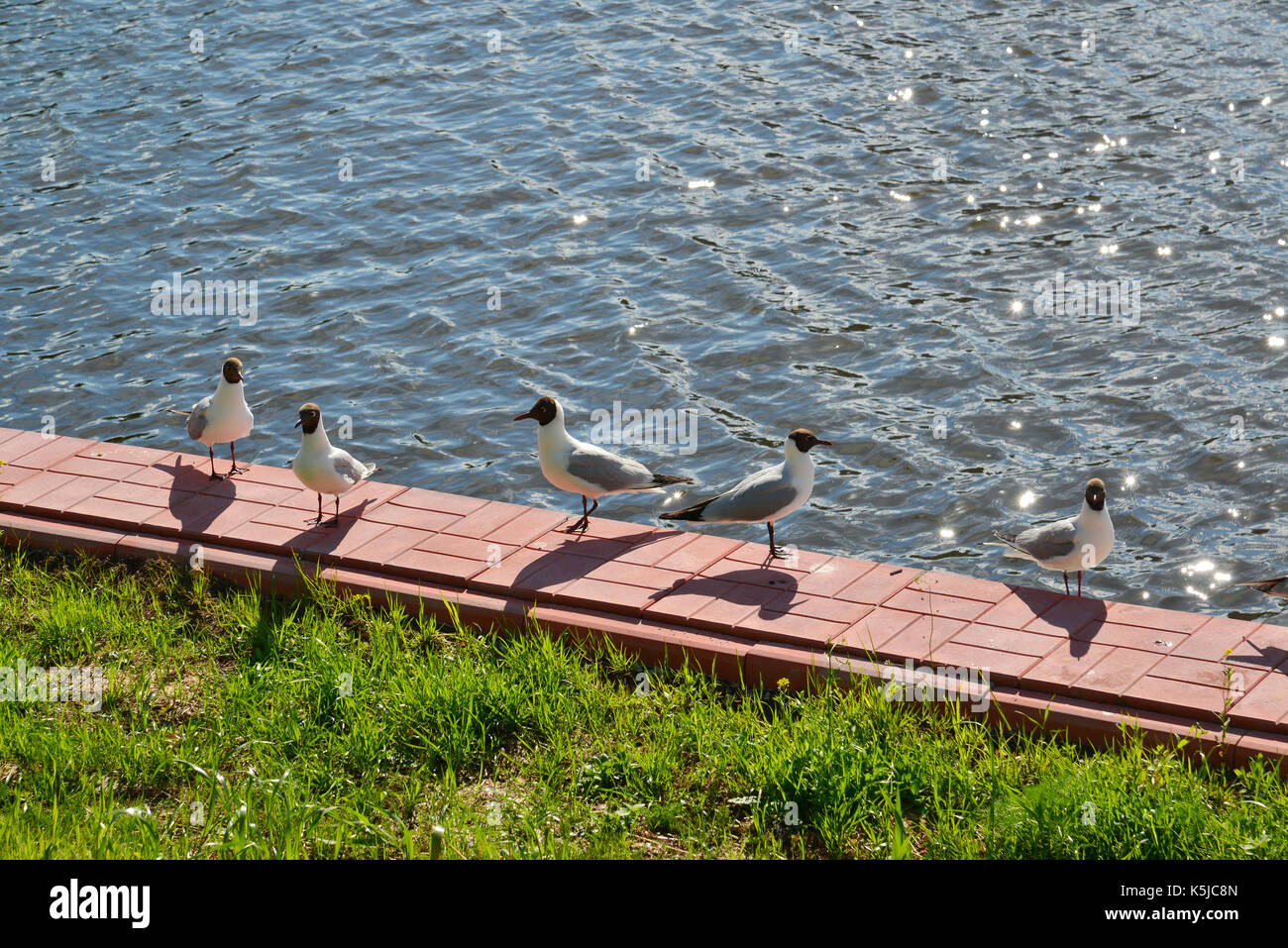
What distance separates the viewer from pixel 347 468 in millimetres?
7344

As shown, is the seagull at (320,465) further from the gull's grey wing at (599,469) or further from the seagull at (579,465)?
the gull's grey wing at (599,469)

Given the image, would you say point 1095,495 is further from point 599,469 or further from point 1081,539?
point 599,469

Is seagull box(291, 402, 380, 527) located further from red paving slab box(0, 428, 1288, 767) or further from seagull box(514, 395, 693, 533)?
seagull box(514, 395, 693, 533)

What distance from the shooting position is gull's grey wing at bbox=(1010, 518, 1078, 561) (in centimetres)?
685

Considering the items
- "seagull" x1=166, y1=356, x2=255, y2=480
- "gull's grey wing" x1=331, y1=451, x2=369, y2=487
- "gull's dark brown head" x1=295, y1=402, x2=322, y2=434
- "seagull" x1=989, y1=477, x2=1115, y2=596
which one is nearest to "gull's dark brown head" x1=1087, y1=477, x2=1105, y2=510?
"seagull" x1=989, y1=477, x2=1115, y2=596

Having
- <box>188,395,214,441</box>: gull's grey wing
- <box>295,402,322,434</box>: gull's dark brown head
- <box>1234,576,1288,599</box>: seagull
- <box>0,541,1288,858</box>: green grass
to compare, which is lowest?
<box>0,541,1288,858</box>: green grass

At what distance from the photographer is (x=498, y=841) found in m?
5.02

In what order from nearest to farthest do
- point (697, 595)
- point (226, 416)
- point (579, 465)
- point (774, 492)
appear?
point (697, 595)
point (774, 492)
point (579, 465)
point (226, 416)

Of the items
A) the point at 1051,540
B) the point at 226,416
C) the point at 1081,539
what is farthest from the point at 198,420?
the point at 1081,539

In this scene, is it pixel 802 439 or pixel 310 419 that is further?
pixel 310 419

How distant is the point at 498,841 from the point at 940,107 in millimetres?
11673

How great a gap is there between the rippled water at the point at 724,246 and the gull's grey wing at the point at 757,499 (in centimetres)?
167

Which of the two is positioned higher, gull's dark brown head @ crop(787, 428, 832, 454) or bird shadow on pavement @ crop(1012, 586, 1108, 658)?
gull's dark brown head @ crop(787, 428, 832, 454)

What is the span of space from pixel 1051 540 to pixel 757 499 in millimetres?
1481
